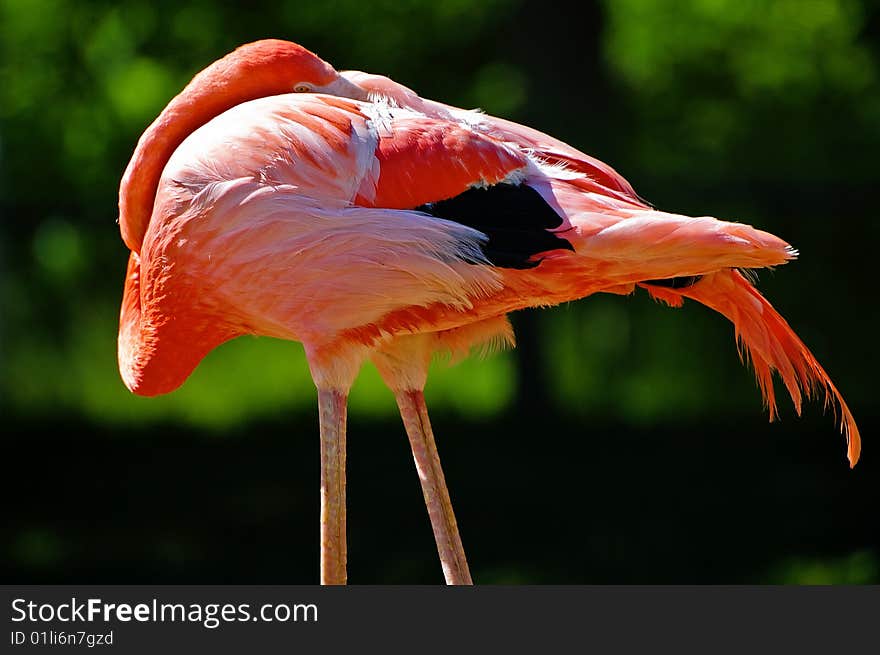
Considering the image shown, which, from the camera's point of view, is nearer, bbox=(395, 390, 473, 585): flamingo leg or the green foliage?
bbox=(395, 390, 473, 585): flamingo leg

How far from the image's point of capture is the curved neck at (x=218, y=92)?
2545 mm

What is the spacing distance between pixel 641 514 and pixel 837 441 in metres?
1.70

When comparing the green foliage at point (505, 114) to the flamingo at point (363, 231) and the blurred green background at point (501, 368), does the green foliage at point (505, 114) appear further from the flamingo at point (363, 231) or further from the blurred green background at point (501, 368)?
the flamingo at point (363, 231)

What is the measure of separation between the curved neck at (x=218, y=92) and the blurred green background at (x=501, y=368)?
2620 mm

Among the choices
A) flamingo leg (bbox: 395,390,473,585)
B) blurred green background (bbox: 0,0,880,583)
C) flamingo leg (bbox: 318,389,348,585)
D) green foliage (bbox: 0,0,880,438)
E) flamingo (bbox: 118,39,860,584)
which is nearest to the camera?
flamingo (bbox: 118,39,860,584)

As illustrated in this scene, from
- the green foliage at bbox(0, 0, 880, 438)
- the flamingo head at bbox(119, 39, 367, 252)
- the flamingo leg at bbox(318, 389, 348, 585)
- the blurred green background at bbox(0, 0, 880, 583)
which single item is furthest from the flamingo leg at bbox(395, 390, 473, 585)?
the green foliage at bbox(0, 0, 880, 438)

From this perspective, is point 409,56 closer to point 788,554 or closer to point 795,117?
point 795,117

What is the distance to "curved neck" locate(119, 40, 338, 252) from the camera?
254cm

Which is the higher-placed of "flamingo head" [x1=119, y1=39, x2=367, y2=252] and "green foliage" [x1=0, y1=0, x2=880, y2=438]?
"flamingo head" [x1=119, y1=39, x2=367, y2=252]

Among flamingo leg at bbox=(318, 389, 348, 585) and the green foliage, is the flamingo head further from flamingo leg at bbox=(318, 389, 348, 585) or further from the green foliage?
the green foliage

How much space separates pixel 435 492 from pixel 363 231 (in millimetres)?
700

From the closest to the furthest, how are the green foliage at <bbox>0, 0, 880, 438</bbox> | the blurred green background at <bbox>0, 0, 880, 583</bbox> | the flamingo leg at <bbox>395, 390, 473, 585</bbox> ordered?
the flamingo leg at <bbox>395, 390, 473, 585</bbox> < the blurred green background at <bbox>0, 0, 880, 583</bbox> < the green foliage at <bbox>0, 0, 880, 438</bbox>

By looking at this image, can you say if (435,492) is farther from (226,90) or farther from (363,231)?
(226,90)

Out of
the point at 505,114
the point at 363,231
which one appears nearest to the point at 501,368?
the point at 505,114
